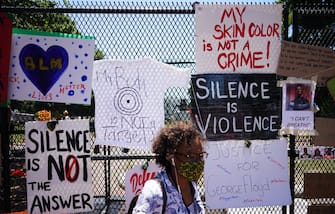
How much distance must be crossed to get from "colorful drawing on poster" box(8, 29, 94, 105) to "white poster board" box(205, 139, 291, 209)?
142 centimetres

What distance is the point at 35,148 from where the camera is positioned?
351 cm

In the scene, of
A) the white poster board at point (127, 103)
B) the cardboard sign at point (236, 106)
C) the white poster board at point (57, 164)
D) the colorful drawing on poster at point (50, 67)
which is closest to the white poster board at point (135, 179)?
the white poster board at point (127, 103)

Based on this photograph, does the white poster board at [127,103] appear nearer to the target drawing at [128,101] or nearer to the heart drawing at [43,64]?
the target drawing at [128,101]

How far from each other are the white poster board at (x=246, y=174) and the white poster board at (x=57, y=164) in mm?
1227

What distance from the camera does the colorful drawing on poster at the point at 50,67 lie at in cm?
352

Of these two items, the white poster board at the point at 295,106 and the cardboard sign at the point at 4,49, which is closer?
the cardboard sign at the point at 4,49

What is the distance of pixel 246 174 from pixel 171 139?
1558 mm

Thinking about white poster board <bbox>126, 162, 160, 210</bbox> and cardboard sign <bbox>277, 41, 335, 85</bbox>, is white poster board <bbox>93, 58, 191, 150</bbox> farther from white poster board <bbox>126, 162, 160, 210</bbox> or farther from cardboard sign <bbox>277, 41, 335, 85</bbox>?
cardboard sign <bbox>277, 41, 335, 85</bbox>

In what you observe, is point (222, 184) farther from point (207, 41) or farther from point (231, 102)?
point (207, 41)

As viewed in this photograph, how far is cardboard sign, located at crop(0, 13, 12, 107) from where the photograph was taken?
3.45 metres

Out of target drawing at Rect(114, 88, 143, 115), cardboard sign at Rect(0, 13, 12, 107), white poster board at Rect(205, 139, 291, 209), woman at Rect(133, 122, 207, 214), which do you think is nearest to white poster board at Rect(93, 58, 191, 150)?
target drawing at Rect(114, 88, 143, 115)

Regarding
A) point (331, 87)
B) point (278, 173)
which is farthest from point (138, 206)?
point (331, 87)

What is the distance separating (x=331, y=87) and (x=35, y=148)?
3.03m

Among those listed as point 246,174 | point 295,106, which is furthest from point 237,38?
point 246,174
